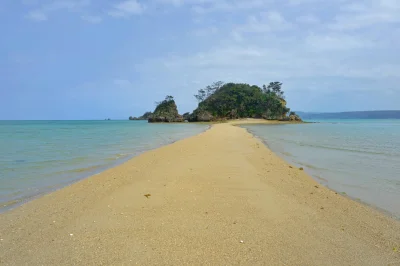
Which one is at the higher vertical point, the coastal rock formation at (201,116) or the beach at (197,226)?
the coastal rock formation at (201,116)

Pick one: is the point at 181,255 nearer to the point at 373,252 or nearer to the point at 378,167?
the point at 373,252

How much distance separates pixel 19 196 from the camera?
6777 millimetres

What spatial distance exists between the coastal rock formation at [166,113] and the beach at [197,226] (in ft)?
308

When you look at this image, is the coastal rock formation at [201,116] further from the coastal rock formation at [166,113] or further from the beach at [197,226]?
the beach at [197,226]

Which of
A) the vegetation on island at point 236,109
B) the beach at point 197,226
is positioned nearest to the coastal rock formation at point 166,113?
the vegetation on island at point 236,109

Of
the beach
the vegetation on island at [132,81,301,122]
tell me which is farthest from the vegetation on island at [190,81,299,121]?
the beach

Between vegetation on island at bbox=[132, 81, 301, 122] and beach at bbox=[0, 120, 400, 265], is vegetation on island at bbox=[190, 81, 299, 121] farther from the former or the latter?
beach at bbox=[0, 120, 400, 265]

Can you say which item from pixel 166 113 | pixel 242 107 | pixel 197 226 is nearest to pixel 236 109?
pixel 242 107

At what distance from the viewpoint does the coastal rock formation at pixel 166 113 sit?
100562 millimetres

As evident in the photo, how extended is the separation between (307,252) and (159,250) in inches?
77.6

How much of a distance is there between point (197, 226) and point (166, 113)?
98.0m

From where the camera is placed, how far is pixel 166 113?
101312mm

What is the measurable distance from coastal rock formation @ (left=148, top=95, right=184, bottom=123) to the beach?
93.8m

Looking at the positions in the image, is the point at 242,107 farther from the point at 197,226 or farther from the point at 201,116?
the point at 197,226
